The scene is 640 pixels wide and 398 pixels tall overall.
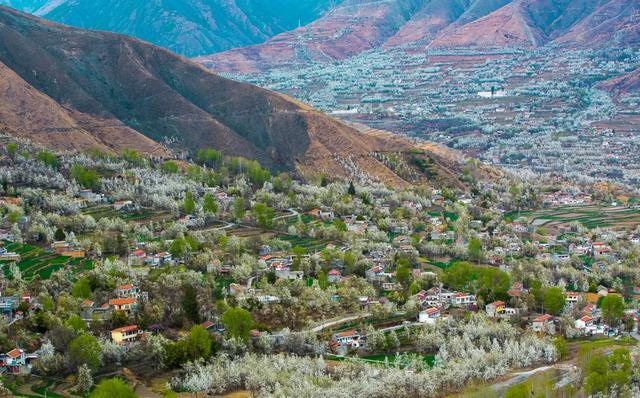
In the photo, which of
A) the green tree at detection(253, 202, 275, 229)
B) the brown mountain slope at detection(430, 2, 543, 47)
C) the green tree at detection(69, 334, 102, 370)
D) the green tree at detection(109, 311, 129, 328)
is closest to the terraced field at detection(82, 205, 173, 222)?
the green tree at detection(253, 202, 275, 229)

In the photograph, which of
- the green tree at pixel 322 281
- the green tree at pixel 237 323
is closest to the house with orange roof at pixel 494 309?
the green tree at pixel 322 281

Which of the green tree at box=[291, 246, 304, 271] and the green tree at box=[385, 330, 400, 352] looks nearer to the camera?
the green tree at box=[385, 330, 400, 352]

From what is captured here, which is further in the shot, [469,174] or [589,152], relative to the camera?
[589,152]

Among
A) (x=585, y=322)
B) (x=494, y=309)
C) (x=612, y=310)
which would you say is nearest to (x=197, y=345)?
(x=494, y=309)

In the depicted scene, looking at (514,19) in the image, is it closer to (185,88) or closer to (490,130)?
(490,130)

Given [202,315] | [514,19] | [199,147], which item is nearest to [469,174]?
[199,147]

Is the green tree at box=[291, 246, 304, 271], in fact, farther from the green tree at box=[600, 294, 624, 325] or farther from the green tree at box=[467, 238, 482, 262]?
the green tree at box=[600, 294, 624, 325]
